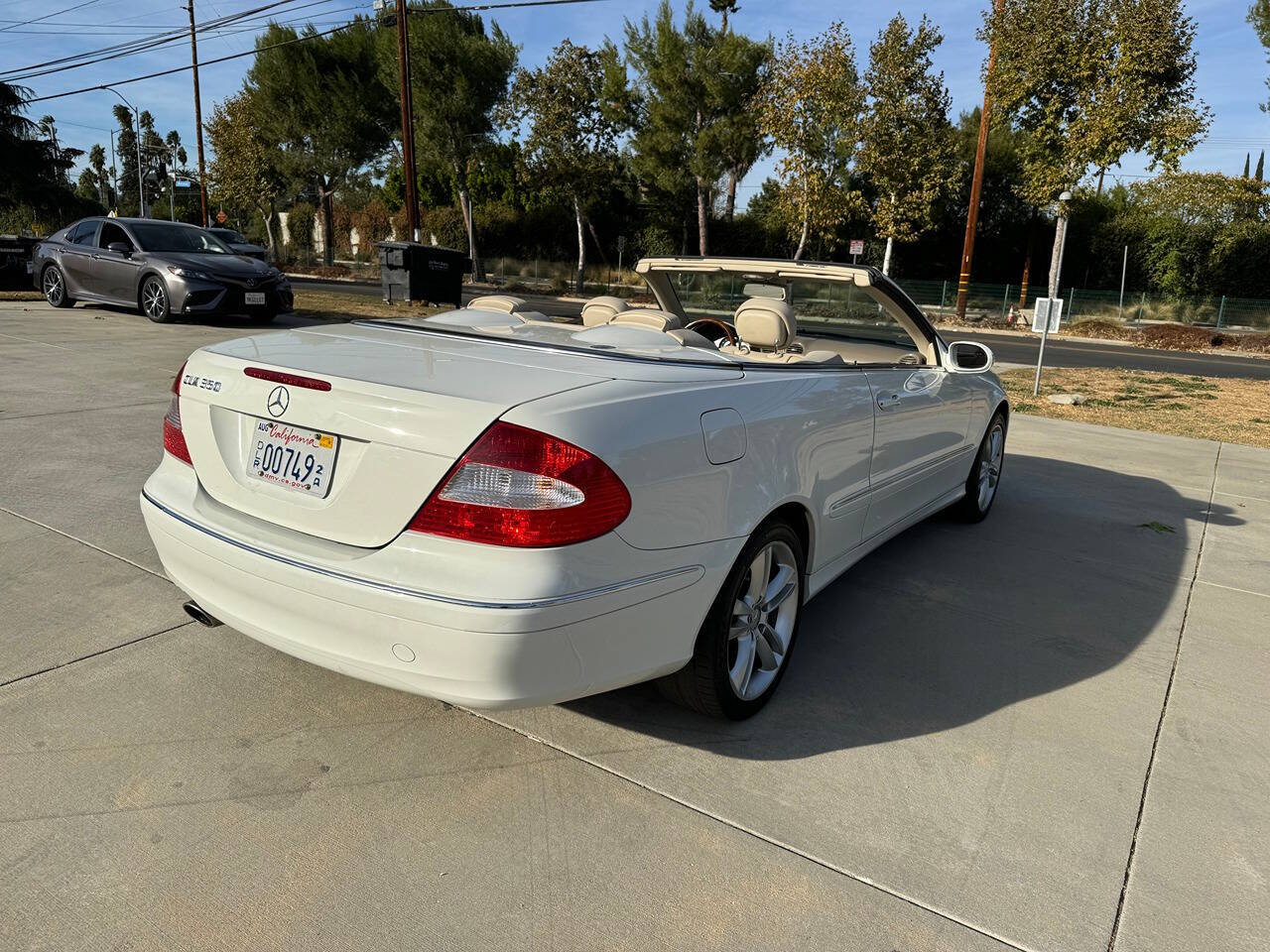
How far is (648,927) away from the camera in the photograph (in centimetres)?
204

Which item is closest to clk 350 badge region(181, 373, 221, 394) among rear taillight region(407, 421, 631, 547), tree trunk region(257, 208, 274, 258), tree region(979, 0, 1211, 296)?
rear taillight region(407, 421, 631, 547)

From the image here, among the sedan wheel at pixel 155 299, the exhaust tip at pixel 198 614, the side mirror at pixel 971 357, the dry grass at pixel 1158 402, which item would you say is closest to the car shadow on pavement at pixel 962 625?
the side mirror at pixel 971 357

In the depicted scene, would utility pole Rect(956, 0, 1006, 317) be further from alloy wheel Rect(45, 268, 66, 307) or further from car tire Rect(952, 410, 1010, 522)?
car tire Rect(952, 410, 1010, 522)

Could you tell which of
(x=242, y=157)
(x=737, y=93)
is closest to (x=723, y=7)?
(x=737, y=93)

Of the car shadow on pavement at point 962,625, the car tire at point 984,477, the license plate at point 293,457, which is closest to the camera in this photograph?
the license plate at point 293,457

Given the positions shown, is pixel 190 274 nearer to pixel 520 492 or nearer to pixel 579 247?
pixel 520 492

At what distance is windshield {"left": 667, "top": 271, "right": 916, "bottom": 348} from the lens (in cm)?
425

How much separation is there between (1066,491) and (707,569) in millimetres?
4746

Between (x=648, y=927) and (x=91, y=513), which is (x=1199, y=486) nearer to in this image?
(x=648, y=927)

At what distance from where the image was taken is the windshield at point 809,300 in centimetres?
425

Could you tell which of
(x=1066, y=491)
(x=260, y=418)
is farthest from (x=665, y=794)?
(x=1066, y=491)

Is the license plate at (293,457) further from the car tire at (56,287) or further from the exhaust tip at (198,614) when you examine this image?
the car tire at (56,287)

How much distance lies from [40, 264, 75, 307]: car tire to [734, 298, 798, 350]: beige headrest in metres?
13.1

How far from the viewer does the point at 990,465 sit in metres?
5.50
